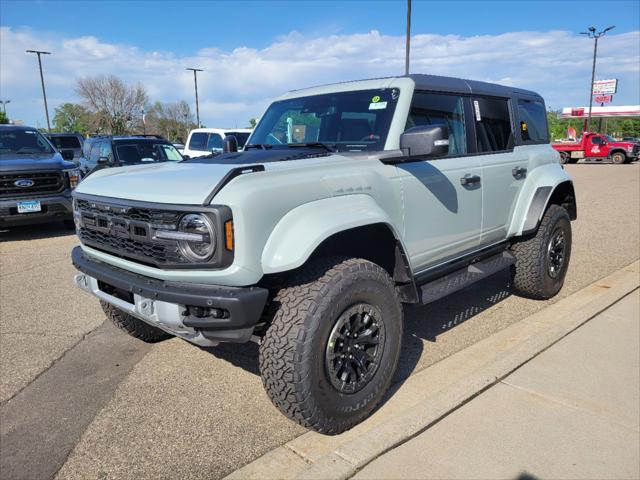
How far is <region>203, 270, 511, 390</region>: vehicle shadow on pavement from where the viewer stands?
12.0 feet

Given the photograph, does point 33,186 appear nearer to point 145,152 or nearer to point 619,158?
point 145,152

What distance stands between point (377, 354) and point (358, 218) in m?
0.82

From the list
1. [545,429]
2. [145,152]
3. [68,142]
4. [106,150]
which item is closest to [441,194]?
[545,429]

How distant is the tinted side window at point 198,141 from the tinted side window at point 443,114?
13.4 m

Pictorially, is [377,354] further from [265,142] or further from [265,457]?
[265,142]

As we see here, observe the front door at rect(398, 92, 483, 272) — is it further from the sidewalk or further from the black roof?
the sidewalk

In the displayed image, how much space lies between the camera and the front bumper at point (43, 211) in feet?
25.2

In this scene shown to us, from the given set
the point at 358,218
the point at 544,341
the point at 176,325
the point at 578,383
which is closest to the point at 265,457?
the point at 176,325

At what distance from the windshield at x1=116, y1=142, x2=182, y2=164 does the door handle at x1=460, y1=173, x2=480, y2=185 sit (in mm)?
8046

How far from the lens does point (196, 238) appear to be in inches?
94.2

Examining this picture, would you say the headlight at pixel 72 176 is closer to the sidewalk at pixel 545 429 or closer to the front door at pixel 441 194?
the front door at pixel 441 194

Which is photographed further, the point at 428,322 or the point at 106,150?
the point at 106,150

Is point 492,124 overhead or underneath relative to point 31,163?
overhead

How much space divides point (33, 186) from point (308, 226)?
7.17 meters
